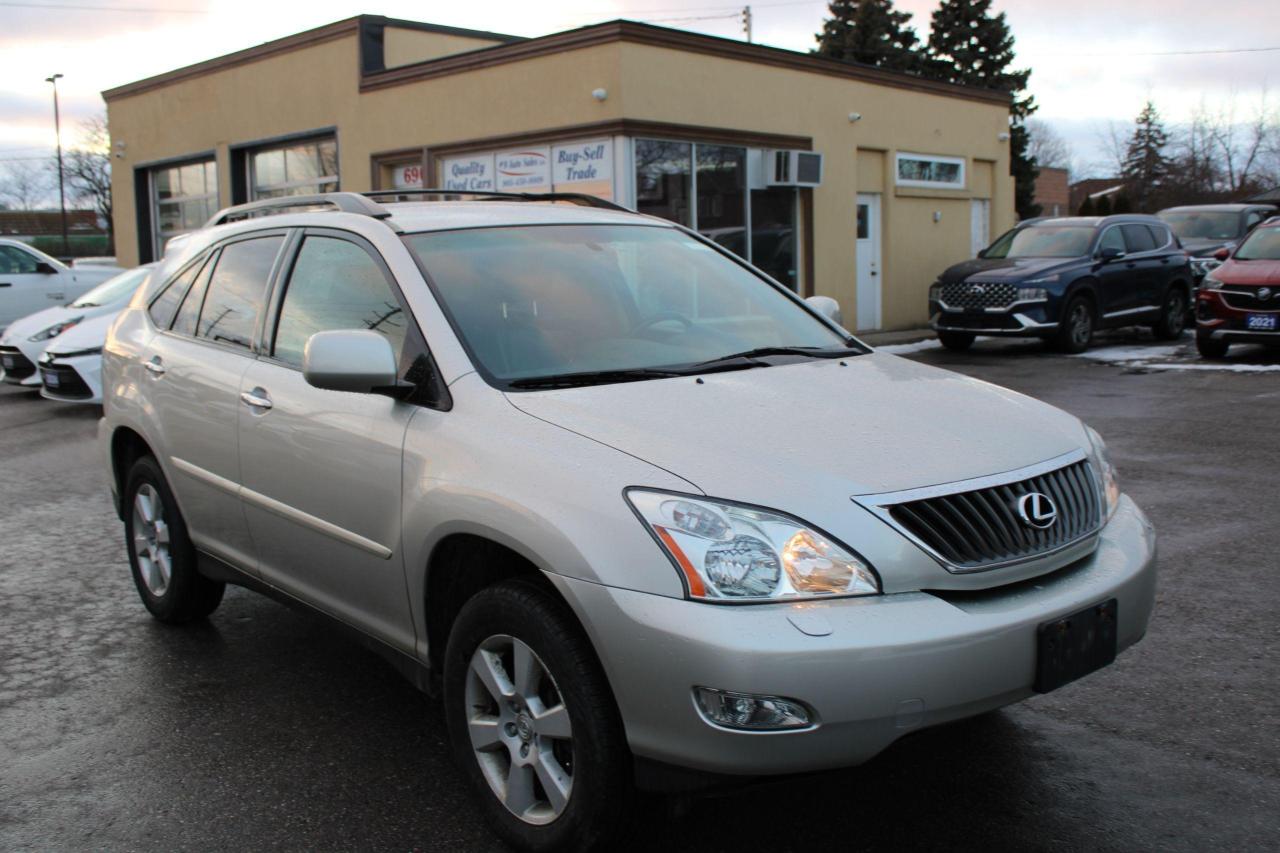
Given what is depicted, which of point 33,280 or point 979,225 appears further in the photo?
point 979,225

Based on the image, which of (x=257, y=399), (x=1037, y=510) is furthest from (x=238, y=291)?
(x=1037, y=510)

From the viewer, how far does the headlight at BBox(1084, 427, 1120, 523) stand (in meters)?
3.45

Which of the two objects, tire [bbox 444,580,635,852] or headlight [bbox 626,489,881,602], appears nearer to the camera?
headlight [bbox 626,489,881,602]

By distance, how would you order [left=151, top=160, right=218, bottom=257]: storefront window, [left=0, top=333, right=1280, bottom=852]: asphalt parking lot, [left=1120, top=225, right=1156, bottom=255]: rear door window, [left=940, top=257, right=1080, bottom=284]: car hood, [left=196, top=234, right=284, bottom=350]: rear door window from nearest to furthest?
1. [left=0, top=333, right=1280, bottom=852]: asphalt parking lot
2. [left=196, top=234, right=284, bottom=350]: rear door window
3. [left=940, top=257, right=1080, bottom=284]: car hood
4. [left=1120, top=225, right=1156, bottom=255]: rear door window
5. [left=151, top=160, right=218, bottom=257]: storefront window

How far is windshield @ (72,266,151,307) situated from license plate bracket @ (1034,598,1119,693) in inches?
473

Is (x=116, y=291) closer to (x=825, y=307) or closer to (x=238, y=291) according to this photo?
(x=238, y=291)

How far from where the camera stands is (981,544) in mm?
2906

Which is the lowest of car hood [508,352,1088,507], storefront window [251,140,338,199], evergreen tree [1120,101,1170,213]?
car hood [508,352,1088,507]

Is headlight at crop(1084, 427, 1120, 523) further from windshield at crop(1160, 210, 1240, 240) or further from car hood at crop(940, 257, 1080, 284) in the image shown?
windshield at crop(1160, 210, 1240, 240)

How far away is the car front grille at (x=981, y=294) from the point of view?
1577cm

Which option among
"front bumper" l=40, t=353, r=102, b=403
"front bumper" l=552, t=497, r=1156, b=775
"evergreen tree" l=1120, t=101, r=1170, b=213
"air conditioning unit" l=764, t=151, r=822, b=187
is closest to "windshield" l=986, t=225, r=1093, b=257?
"air conditioning unit" l=764, t=151, r=822, b=187

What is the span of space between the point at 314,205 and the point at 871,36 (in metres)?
42.4

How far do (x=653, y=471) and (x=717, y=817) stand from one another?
1135 mm

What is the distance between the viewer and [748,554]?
107 inches
